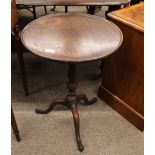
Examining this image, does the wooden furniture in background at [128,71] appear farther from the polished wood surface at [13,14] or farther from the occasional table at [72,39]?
the polished wood surface at [13,14]

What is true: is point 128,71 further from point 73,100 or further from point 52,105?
point 52,105

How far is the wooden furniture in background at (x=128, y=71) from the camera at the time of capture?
1.92 m

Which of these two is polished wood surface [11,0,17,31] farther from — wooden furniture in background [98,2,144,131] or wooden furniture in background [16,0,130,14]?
wooden furniture in background [98,2,144,131]

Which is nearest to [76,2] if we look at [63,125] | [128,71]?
[128,71]

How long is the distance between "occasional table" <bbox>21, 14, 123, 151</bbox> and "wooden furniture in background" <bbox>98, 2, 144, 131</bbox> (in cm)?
12

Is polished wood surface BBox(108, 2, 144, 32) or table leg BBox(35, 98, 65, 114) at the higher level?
polished wood surface BBox(108, 2, 144, 32)

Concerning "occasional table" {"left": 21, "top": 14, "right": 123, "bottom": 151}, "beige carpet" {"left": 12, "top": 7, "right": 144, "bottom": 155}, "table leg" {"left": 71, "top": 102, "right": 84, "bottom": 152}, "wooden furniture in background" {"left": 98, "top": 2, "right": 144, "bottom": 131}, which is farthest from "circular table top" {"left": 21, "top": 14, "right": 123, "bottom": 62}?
"beige carpet" {"left": 12, "top": 7, "right": 144, "bottom": 155}

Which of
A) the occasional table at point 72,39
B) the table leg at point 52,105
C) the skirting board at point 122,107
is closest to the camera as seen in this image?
the occasional table at point 72,39

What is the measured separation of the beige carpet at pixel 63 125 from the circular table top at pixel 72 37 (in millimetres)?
650

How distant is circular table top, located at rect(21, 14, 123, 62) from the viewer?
5.34ft

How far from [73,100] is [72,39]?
50cm

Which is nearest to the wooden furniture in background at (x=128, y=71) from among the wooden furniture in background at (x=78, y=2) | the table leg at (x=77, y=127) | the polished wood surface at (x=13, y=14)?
the wooden furniture in background at (x=78, y=2)

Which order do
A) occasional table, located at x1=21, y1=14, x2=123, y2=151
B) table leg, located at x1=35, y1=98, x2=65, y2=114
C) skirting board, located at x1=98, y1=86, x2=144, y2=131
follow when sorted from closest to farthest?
1. occasional table, located at x1=21, y1=14, x2=123, y2=151
2. skirting board, located at x1=98, y1=86, x2=144, y2=131
3. table leg, located at x1=35, y1=98, x2=65, y2=114

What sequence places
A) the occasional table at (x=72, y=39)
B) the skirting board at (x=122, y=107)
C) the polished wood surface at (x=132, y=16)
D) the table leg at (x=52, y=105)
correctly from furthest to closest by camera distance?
the table leg at (x=52, y=105) → the skirting board at (x=122, y=107) → the polished wood surface at (x=132, y=16) → the occasional table at (x=72, y=39)
